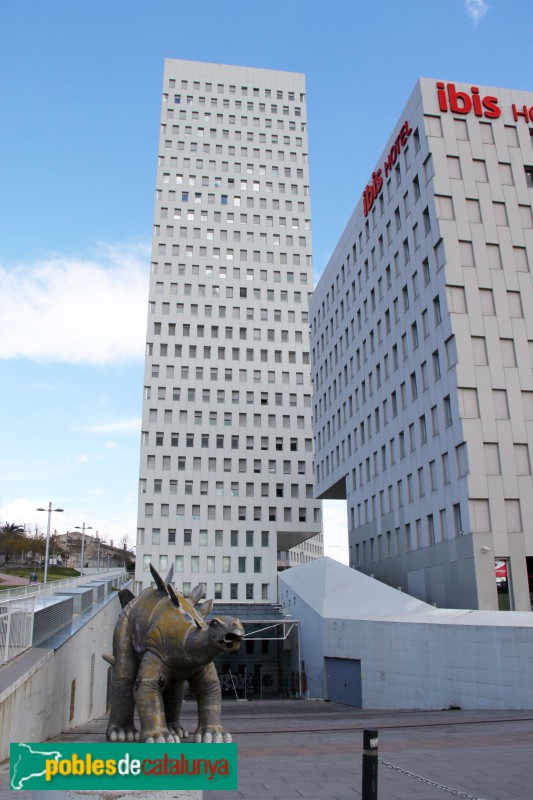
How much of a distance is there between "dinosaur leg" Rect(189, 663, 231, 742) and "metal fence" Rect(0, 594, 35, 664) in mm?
5249

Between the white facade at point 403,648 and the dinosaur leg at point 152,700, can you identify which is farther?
the white facade at point 403,648

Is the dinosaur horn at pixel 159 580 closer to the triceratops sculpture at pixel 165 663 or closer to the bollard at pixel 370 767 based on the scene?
the triceratops sculpture at pixel 165 663

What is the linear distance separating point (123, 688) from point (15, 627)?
4.83 meters

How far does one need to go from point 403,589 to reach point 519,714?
22921 millimetres

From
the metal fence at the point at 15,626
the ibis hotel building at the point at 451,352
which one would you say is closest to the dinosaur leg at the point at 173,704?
the metal fence at the point at 15,626

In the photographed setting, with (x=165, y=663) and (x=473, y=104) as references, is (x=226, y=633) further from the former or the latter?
(x=473, y=104)

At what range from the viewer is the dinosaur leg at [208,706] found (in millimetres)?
7457

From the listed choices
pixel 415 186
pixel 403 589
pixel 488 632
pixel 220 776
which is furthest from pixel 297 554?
pixel 220 776

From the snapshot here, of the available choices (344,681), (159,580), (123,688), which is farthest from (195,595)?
(344,681)

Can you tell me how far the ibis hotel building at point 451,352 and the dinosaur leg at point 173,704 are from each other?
26.6m

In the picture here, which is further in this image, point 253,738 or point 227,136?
point 227,136

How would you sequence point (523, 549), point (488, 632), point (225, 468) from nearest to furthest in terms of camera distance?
1. point (488, 632)
2. point (523, 549)
3. point (225, 468)

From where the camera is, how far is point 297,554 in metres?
131

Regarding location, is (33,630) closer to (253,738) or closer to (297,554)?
(253,738)
